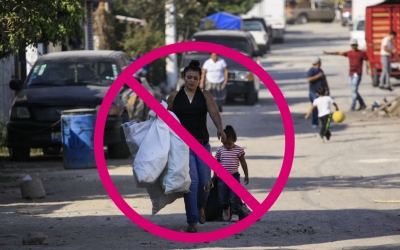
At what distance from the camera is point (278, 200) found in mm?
12312

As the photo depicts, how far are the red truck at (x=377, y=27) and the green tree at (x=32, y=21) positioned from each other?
65.9 ft

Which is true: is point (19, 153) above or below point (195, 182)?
below

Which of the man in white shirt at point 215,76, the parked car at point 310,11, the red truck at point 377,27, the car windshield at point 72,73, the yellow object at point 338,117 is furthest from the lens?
the parked car at point 310,11

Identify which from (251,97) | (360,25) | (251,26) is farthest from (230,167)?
(251,26)

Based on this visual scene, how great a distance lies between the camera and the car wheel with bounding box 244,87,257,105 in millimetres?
27625

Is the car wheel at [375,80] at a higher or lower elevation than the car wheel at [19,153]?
lower

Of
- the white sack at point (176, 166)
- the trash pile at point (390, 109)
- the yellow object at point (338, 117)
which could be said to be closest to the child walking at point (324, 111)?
the yellow object at point (338, 117)

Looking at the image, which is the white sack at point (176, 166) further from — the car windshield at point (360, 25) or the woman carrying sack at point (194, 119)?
the car windshield at point (360, 25)

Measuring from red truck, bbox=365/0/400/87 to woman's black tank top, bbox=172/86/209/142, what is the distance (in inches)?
943

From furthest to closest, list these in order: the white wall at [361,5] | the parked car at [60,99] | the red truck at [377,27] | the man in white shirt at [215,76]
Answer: the white wall at [361,5], the red truck at [377,27], the man in white shirt at [215,76], the parked car at [60,99]

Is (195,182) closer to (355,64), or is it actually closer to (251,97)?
(355,64)

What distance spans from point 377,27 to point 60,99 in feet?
62.5

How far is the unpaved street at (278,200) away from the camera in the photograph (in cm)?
927

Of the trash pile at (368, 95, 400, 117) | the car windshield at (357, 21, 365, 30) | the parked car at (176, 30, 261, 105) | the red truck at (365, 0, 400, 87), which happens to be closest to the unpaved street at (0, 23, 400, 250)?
the trash pile at (368, 95, 400, 117)
